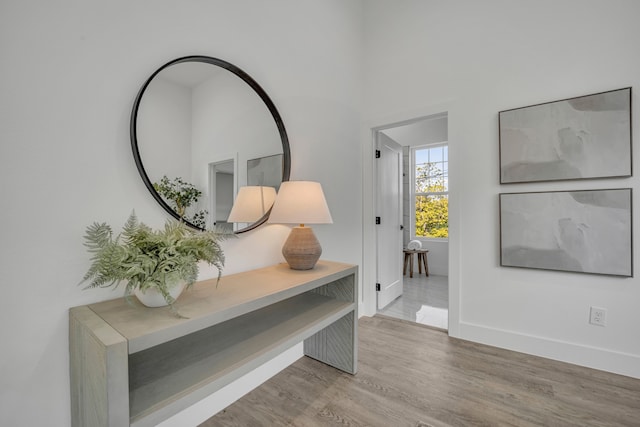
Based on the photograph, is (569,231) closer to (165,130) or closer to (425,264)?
(165,130)

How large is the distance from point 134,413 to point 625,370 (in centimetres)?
278

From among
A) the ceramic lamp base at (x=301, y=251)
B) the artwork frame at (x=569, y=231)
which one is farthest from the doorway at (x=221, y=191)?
the artwork frame at (x=569, y=231)

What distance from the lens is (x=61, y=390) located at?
992 mm

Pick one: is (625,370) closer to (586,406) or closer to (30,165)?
(586,406)

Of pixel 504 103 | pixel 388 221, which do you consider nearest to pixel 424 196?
pixel 388 221

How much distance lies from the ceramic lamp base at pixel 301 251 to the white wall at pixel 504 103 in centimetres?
138

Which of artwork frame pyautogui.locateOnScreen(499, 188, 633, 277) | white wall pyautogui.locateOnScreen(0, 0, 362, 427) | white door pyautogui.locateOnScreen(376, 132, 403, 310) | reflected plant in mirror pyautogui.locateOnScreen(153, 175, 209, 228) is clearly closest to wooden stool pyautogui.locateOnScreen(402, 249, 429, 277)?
white door pyautogui.locateOnScreen(376, 132, 403, 310)

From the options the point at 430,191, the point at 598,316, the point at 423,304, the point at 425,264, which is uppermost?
the point at 430,191

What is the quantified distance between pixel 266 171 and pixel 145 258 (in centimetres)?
96

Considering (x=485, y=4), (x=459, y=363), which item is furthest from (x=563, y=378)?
(x=485, y=4)

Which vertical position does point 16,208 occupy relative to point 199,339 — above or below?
above

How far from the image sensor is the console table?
78cm

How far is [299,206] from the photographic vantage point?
162 centimetres

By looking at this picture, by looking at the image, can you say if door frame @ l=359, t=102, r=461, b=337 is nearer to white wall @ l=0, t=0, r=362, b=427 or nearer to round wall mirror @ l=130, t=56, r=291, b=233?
round wall mirror @ l=130, t=56, r=291, b=233
